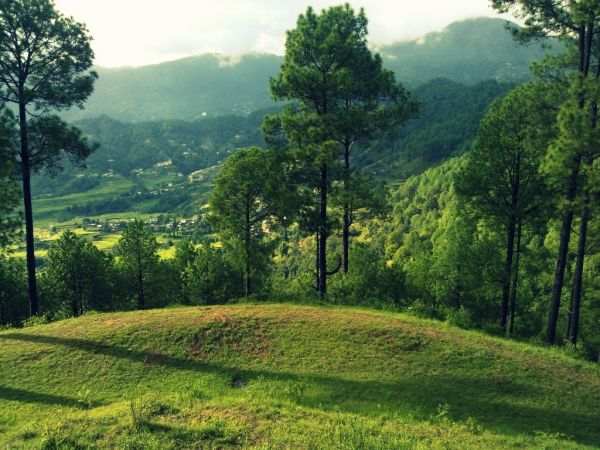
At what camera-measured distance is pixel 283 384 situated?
623 inches

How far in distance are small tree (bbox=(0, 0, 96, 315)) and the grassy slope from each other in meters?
10.2

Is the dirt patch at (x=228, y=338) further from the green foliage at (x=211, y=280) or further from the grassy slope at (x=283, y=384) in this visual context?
the green foliage at (x=211, y=280)

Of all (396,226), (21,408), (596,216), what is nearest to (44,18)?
(21,408)

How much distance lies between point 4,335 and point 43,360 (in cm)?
476

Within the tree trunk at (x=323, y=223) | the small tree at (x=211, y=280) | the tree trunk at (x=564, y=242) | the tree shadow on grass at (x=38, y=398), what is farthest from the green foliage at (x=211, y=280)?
the tree trunk at (x=564, y=242)

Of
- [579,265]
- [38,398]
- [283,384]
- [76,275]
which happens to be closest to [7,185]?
[38,398]

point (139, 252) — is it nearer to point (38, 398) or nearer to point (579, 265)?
point (38, 398)

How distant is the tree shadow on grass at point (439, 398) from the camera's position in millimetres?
14172

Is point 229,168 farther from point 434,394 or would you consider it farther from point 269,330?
point 434,394

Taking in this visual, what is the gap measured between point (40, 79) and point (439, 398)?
26570 millimetres

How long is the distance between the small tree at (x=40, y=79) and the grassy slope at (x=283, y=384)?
10185mm

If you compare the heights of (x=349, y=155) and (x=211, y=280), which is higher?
(x=349, y=155)

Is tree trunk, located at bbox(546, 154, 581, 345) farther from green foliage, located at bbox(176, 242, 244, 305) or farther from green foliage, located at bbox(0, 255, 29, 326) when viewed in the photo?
green foliage, located at bbox(0, 255, 29, 326)

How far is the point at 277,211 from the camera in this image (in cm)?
2994
